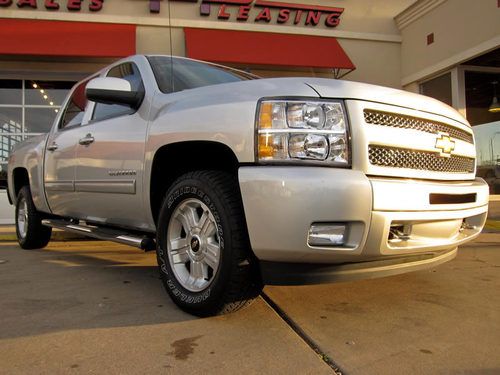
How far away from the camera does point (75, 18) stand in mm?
9789

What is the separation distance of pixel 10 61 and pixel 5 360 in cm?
929

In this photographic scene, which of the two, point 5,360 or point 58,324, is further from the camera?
point 58,324

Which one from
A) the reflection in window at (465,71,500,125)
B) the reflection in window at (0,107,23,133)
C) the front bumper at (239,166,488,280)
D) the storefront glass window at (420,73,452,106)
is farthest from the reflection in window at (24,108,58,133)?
the front bumper at (239,166,488,280)

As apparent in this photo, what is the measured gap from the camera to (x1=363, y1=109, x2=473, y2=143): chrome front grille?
2.66 m

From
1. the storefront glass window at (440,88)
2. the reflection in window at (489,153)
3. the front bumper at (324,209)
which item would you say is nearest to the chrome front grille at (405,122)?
the front bumper at (324,209)

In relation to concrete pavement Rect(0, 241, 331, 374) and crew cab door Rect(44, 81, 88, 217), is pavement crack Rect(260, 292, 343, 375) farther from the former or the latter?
crew cab door Rect(44, 81, 88, 217)

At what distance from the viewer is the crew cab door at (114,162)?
11.5 feet

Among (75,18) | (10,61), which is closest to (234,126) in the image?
(75,18)

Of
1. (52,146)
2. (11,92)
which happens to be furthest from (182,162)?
(11,92)

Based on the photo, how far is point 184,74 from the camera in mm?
3760

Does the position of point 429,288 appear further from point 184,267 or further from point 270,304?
point 184,267

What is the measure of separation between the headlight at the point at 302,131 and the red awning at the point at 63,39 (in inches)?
290

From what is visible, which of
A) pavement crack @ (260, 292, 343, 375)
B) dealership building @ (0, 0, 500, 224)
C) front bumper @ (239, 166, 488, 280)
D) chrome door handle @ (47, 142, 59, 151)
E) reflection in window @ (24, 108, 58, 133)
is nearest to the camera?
pavement crack @ (260, 292, 343, 375)

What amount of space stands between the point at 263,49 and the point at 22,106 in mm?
5661
